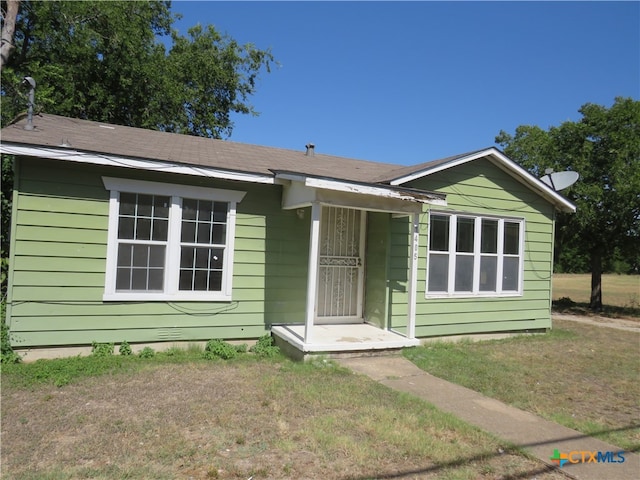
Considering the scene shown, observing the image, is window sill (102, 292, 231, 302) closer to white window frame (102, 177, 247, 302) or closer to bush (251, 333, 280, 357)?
white window frame (102, 177, 247, 302)

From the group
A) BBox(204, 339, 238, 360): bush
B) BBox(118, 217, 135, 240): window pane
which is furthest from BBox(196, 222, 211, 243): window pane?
BBox(204, 339, 238, 360): bush

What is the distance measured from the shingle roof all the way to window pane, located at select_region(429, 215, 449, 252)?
137 centimetres

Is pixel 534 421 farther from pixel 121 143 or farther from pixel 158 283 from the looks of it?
pixel 121 143

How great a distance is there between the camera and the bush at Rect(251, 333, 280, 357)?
7012 mm

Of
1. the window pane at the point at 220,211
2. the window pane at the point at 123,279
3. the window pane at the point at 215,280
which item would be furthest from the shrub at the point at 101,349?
the window pane at the point at 220,211

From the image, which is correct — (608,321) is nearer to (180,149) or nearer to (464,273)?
(464,273)

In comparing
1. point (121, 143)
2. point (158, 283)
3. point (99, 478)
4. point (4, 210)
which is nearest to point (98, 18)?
point (4, 210)

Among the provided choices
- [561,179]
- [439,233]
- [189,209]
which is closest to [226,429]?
[189,209]

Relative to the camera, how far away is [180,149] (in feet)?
25.3

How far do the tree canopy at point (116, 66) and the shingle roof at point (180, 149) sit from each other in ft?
23.7

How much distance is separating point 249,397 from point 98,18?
54.2ft

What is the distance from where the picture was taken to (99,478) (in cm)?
316

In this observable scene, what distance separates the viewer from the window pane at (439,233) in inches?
332

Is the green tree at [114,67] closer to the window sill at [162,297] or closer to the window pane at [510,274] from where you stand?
the window sill at [162,297]
